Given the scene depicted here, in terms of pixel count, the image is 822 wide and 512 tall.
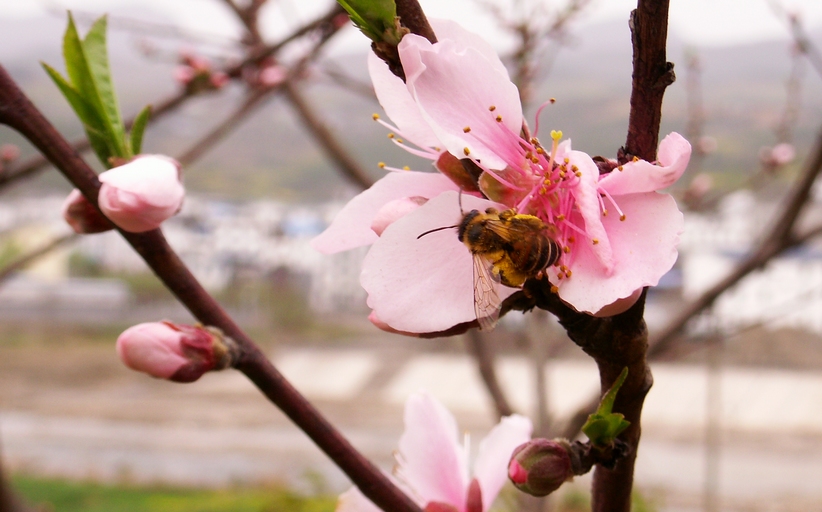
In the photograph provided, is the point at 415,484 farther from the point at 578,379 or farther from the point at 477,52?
the point at 578,379

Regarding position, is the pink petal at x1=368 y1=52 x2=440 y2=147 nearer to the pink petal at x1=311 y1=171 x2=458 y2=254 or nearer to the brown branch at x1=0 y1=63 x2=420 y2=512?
the pink petal at x1=311 y1=171 x2=458 y2=254

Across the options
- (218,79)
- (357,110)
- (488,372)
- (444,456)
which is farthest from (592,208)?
(357,110)

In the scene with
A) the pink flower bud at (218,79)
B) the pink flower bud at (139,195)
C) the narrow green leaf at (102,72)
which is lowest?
the pink flower bud at (139,195)

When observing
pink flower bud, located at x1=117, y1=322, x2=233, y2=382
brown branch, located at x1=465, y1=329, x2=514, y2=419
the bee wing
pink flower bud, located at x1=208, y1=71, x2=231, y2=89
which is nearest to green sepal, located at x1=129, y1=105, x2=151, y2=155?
pink flower bud, located at x1=117, y1=322, x2=233, y2=382

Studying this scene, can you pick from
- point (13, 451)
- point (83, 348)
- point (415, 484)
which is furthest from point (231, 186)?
point (415, 484)

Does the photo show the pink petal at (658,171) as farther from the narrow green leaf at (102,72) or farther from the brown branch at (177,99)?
the brown branch at (177,99)

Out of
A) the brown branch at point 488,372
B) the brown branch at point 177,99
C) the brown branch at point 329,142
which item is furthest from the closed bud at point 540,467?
the brown branch at point 329,142
